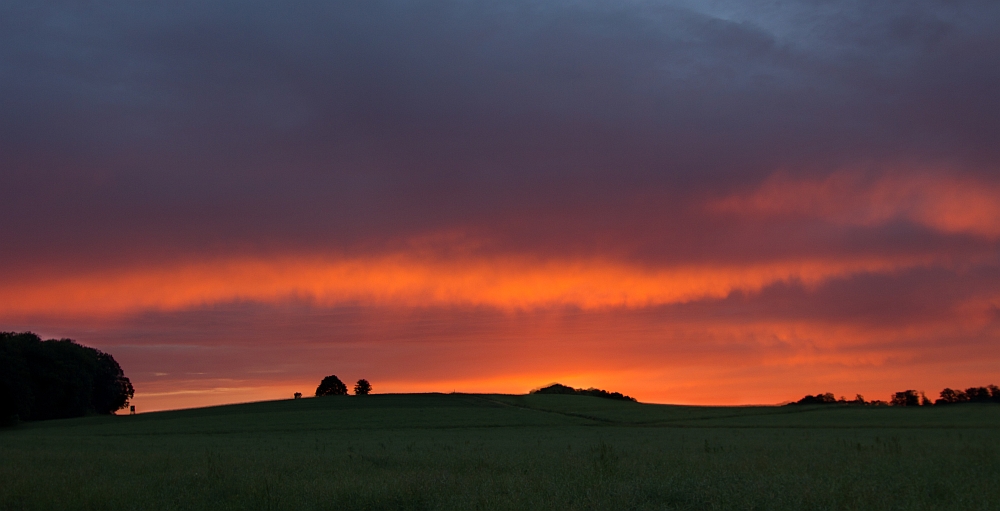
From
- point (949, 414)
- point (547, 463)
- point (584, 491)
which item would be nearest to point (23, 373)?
point (547, 463)

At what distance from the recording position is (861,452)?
82.9 feet

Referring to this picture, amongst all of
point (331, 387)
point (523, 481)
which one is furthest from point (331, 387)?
point (523, 481)

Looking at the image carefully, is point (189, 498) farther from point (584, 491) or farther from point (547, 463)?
point (547, 463)

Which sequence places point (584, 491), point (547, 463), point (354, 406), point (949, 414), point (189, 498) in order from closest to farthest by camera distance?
point (584, 491) → point (189, 498) → point (547, 463) → point (949, 414) → point (354, 406)

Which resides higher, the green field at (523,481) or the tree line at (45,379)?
the tree line at (45,379)

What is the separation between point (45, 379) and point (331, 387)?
5325 cm

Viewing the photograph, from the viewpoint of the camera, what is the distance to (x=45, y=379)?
93.0 metres

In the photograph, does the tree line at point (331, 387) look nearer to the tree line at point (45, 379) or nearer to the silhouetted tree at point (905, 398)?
the tree line at point (45, 379)

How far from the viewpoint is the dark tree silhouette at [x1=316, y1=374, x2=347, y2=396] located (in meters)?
137

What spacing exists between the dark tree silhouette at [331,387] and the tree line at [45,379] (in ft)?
127

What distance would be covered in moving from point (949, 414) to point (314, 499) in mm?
62715

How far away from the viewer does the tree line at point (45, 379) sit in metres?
77.1

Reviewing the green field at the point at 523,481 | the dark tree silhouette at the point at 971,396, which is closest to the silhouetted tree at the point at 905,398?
the dark tree silhouette at the point at 971,396

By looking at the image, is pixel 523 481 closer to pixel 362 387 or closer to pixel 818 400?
pixel 818 400
